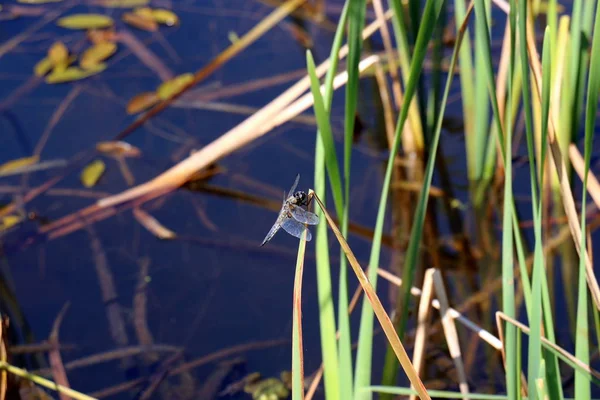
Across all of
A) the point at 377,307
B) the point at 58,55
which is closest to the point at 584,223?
the point at 377,307

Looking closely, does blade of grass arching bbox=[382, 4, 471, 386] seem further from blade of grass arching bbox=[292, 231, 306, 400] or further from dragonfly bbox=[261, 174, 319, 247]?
blade of grass arching bbox=[292, 231, 306, 400]

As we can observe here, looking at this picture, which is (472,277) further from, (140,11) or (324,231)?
(140,11)

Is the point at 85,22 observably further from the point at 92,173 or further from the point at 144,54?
the point at 92,173

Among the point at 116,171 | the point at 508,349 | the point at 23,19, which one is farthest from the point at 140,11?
the point at 508,349

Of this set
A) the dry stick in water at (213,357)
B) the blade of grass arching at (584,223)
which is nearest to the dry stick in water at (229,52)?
the dry stick in water at (213,357)

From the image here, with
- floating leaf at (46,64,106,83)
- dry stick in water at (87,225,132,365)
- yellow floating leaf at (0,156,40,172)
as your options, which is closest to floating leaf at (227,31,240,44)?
floating leaf at (46,64,106,83)

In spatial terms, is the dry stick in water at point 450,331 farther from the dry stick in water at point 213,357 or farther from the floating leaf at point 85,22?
the floating leaf at point 85,22
